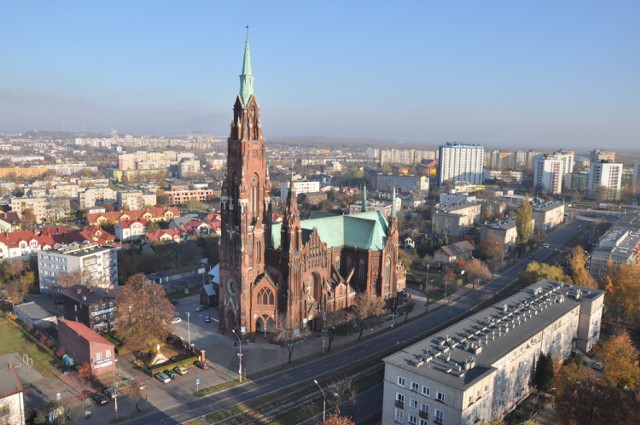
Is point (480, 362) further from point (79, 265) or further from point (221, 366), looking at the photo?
point (79, 265)

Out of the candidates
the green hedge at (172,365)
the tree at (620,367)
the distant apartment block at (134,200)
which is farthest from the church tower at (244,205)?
the distant apartment block at (134,200)

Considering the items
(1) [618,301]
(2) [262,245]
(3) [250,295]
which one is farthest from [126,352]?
(1) [618,301]

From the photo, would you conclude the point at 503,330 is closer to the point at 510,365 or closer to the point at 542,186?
the point at 510,365

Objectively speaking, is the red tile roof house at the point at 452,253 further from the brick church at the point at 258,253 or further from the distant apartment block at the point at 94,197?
the distant apartment block at the point at 94,197

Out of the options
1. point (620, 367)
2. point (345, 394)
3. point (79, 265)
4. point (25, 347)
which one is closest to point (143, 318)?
point (25, 347)

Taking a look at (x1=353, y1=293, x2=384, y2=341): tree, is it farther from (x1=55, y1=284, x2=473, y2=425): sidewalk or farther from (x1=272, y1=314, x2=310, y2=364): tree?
(x1=272, y1=314, x2=310, y2=364): tree

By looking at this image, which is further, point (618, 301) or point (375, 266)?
point (375, 266)

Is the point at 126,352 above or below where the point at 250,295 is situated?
below

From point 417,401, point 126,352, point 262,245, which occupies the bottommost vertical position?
point 126,352
